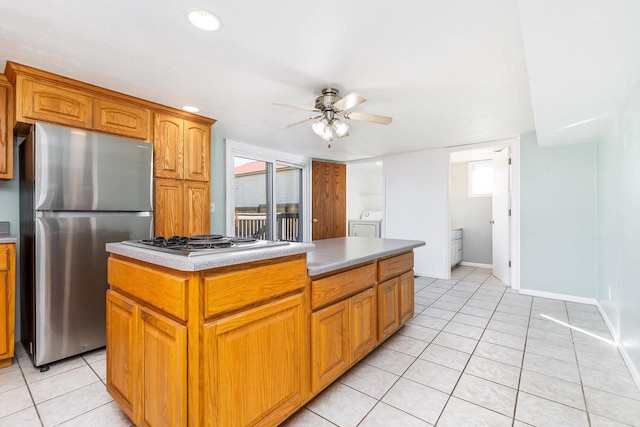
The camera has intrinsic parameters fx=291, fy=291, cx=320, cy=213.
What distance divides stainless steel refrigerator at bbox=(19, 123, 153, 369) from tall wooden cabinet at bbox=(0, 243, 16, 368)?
10 cm

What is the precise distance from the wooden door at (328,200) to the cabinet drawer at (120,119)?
10.4 feet

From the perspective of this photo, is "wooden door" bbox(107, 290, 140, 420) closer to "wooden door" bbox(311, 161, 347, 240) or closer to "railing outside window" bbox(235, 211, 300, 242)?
"railing outside window" bbox(235, 211, 300, 242)

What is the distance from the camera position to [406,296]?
8.70 feet

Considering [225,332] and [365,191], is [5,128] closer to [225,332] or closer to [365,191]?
[225,332]

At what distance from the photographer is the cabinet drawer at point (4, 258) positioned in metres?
2.01

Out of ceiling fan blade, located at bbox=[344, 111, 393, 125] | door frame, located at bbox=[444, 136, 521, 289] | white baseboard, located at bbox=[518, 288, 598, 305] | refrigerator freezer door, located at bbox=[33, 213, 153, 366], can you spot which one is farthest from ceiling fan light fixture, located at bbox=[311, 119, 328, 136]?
white baseboard, located at bbox=[518, 288, 598, 305]

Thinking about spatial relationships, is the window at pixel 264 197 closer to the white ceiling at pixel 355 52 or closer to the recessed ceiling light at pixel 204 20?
the white ceiling at pixel 355 52

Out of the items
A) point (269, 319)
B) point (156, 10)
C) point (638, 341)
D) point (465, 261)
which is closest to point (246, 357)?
point (269, 319)

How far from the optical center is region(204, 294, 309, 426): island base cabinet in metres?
1.15

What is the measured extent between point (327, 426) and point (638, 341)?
80.8 inches

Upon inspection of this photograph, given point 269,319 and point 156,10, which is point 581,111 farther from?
point 156,10

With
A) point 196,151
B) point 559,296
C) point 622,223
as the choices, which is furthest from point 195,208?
point 559,296

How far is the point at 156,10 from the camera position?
150 centimetres

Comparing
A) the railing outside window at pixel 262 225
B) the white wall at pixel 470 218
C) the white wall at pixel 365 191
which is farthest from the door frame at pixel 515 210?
the white wall at pixel 365 191
